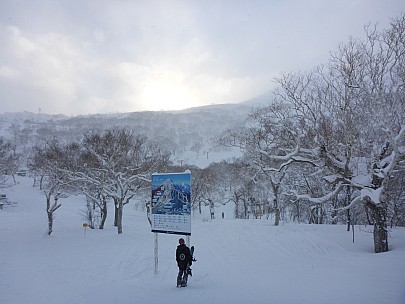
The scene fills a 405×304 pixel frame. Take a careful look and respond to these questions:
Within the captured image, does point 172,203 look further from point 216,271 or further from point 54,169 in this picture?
point 54,169

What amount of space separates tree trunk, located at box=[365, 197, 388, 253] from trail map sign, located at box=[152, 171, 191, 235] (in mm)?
7801

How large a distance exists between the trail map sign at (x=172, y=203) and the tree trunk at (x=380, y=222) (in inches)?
307

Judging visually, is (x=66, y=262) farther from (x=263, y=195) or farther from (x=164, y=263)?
(x=263, y=195)

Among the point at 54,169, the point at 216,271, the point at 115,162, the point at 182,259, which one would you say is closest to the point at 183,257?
the point at 182,259

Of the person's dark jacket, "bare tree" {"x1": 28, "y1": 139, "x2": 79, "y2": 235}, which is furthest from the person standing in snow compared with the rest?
"bare tree" {"x1": 28, "y1": 139, "x2": 79, "y2": 235}

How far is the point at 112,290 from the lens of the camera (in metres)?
8.77

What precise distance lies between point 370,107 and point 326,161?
8.82ft

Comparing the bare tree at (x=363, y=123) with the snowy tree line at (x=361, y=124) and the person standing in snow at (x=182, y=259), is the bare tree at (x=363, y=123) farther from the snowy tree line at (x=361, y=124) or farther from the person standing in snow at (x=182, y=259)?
the person standing in snow at (x=182, y=259)

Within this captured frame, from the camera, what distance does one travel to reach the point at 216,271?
10688 mm

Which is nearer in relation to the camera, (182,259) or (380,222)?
(182,259)

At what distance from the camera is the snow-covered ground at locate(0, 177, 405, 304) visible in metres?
7.65

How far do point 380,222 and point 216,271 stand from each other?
7.21 metres

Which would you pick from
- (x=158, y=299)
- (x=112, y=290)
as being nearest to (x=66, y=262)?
(x=112, y=290)

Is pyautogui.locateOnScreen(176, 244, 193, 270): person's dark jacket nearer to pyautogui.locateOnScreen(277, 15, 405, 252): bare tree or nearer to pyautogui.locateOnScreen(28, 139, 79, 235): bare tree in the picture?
pyautogui.locateOnScreen(277, 15, 405, 252): bare tree
